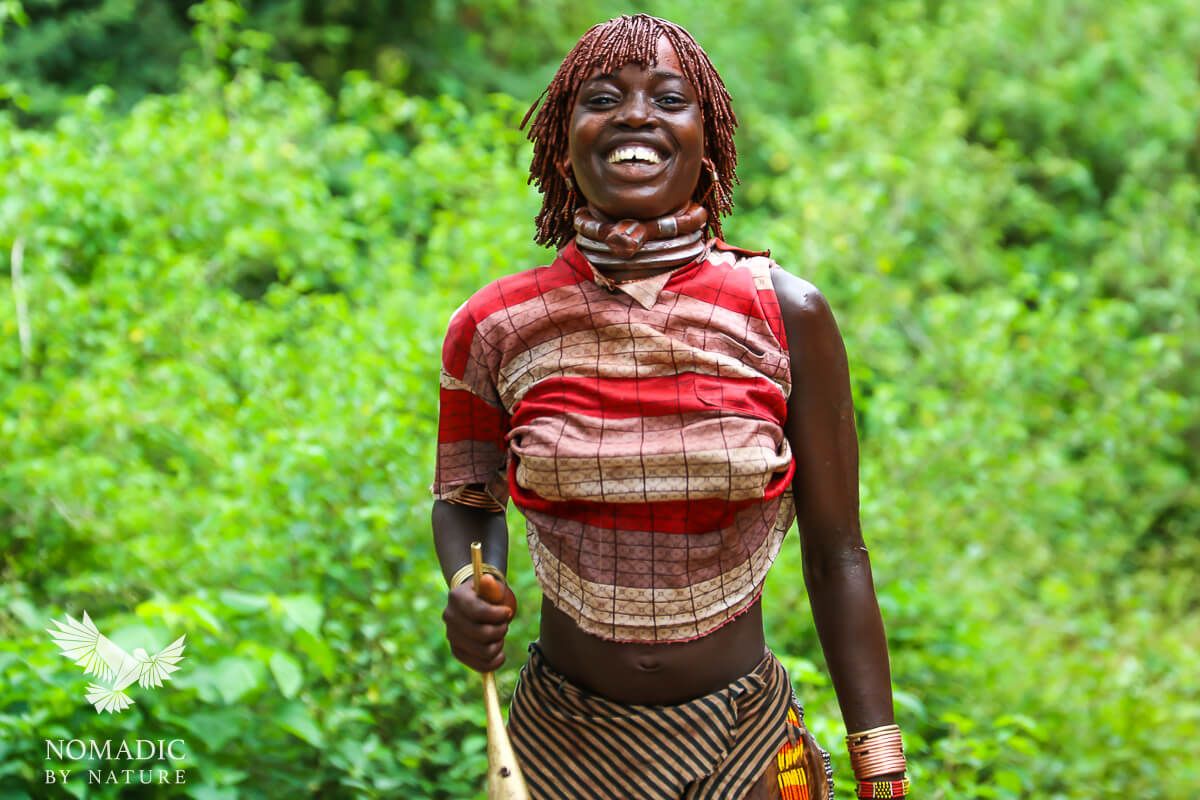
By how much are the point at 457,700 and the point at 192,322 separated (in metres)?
2.30

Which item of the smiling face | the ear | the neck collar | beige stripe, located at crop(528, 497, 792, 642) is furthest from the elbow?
the ear

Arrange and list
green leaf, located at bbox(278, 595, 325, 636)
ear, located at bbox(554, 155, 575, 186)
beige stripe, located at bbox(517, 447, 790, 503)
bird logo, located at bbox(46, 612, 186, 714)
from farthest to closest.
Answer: green leaf, located at bbox(278, 595, 325, 636)
bird logo, located at bbox(46, 612, 186, 714)
ear, located at bbox(554, 155, 575, 186)
beige stripe, located at bbox(517, 447, 790, 503)

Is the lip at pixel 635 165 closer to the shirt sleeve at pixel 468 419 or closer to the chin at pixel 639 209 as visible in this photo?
the chin at pixel 639 209

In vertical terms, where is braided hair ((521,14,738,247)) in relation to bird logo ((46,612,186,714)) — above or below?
above

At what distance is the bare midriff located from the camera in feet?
5.76

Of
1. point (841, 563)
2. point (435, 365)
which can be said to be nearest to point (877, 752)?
point (841, 563)

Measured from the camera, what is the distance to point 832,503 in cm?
183

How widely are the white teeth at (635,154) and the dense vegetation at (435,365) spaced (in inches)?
60.9

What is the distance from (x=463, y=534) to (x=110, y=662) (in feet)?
4.06

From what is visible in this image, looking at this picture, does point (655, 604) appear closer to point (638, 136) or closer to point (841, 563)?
point (841, 563)

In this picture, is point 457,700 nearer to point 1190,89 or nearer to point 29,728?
point 29,728

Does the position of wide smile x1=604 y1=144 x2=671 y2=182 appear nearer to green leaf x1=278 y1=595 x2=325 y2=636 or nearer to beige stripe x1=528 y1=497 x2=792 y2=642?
beige stripe x1=528 y1=497 x2=792 y2=642

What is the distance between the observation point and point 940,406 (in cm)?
445

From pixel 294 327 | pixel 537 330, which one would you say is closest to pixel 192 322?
pixel 294 327
